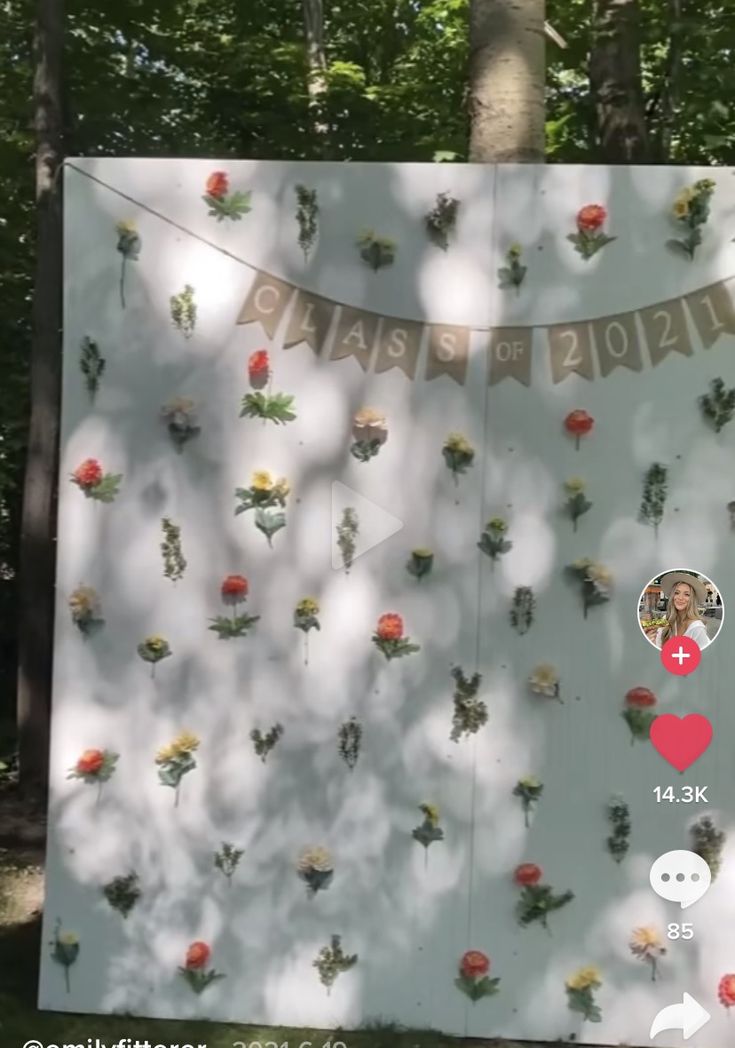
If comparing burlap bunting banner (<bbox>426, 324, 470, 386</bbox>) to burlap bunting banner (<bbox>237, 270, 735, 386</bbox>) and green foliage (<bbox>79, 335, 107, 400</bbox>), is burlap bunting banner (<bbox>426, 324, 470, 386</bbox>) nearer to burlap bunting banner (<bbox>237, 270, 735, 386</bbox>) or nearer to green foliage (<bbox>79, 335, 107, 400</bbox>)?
burlap bunting banner (<bbox>237, 270, 735, 386</bbox>)

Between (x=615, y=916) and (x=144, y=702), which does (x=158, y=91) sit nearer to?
(x=144, y=702)

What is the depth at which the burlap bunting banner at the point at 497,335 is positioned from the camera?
336 cm

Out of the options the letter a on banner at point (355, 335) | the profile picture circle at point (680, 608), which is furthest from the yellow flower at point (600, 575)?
the letter a on banner at point (355, 335)

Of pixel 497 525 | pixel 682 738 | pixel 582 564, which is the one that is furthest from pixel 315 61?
pixel 682 738

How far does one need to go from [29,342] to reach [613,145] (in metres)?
4.06

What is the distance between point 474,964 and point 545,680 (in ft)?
2.88

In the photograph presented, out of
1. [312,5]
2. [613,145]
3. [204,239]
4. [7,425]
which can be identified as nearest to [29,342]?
[7,425]

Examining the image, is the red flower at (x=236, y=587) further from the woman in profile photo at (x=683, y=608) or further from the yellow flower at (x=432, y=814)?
the woman in profile photo at (x=683, y=608)

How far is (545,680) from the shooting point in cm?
338

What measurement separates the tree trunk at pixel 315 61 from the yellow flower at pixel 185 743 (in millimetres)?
4889

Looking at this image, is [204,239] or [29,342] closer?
[204,239]

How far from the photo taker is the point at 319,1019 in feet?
11.3

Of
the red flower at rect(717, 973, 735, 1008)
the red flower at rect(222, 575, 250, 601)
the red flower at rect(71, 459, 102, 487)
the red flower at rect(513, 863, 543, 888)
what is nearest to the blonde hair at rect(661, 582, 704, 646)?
the red flower at rect(513, 863, 543, 888)

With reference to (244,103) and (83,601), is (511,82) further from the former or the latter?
(244,103)
